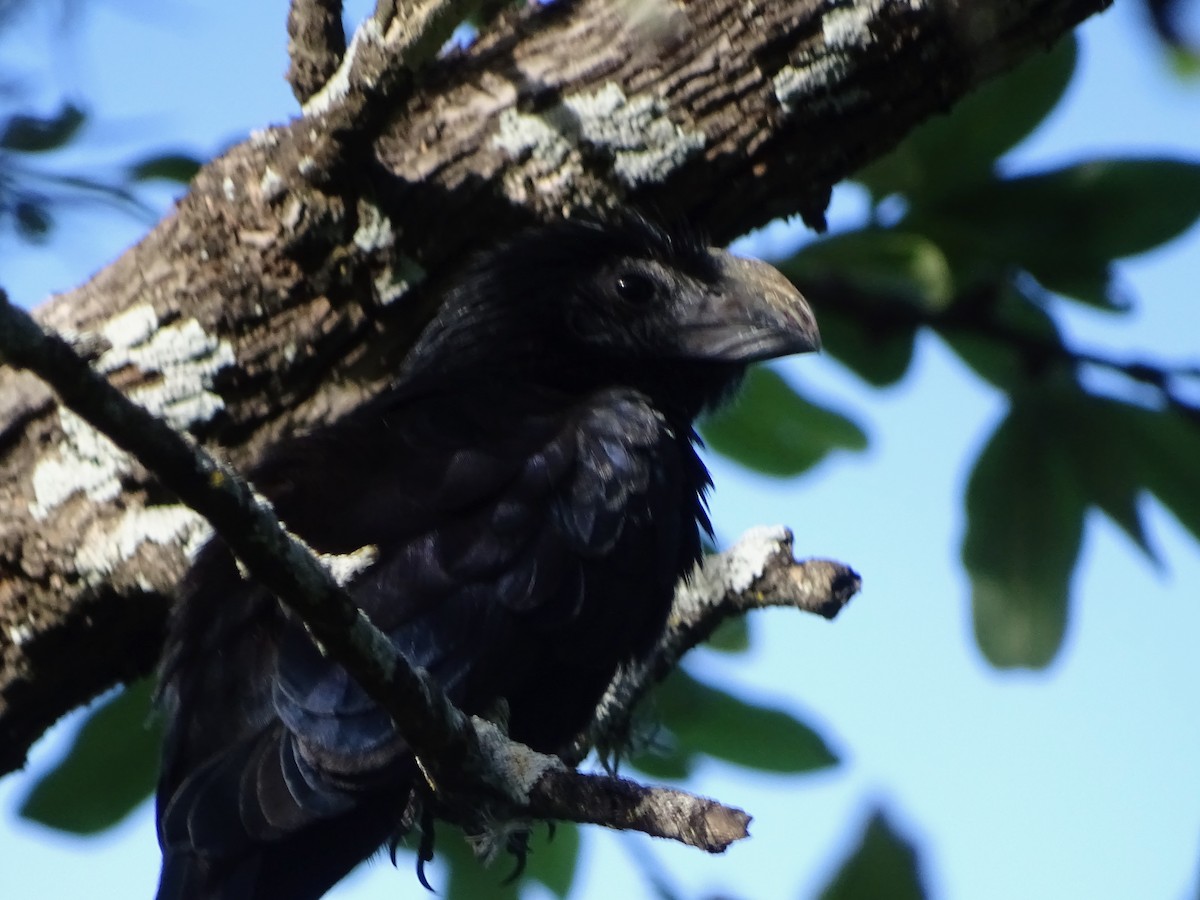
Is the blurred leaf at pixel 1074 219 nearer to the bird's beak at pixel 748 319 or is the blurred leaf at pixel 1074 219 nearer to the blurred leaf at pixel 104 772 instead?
the bird's beak at pixel 748 319

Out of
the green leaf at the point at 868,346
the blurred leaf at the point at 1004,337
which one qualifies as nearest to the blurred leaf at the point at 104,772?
the green leaf at the point at 868,346

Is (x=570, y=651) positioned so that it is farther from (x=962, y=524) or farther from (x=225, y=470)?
(x=225, y=470)

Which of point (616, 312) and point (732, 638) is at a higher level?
point (616, 312)

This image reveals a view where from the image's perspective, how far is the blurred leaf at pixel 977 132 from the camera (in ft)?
11.5

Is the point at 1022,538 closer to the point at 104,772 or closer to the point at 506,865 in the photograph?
the point at 506,865

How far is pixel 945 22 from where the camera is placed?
10.7 ft

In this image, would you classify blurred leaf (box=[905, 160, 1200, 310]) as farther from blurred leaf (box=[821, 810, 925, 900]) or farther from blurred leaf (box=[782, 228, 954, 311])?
blurred leaf (box=[821, 810, 925, 900])

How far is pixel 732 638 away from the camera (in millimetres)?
3896

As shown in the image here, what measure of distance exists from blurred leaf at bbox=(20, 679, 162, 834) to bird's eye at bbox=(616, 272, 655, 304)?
1.42 m

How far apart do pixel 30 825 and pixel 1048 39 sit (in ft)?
9.10

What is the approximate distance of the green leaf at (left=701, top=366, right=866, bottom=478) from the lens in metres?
3.84

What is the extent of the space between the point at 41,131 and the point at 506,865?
2.05 metres

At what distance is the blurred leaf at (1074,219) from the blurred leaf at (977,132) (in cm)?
6

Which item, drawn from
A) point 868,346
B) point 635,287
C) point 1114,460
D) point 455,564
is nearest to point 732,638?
point 868,346
